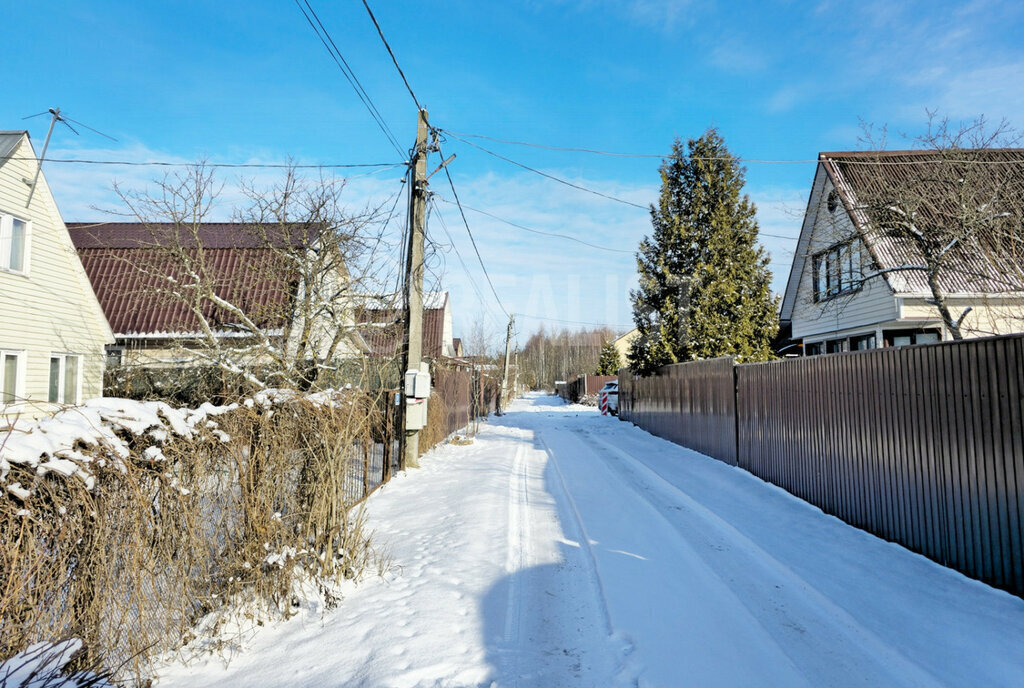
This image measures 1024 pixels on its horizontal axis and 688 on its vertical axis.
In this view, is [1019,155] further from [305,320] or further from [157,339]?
[157,339]

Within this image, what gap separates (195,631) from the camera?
359 centimetres

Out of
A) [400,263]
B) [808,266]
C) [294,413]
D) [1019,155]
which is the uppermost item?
[1019,155]

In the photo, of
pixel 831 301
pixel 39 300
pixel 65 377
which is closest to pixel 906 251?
pixel 831 301

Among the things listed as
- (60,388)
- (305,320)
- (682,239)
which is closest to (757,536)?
(305,320)

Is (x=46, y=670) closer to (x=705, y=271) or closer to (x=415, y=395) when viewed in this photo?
(x=415, y=395)

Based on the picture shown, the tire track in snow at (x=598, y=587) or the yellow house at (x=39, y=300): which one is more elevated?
the yellow house at (x=39, y=300)

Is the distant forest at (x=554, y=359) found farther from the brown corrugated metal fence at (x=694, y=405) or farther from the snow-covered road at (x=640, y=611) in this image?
the snow-covered road at (x=640, y=611)

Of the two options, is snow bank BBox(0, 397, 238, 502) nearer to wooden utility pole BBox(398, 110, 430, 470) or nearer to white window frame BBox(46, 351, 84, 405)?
wooden utility pole BBox(398, 110, 430, 470)

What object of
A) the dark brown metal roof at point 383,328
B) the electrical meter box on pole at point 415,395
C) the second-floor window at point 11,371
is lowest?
the electrical meter box on pole at point 415,395

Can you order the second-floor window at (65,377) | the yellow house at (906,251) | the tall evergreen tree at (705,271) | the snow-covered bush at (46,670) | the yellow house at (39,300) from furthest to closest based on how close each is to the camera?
the tall evergreen tree at (705,271) → the second-floor window at (65,377) → the yellow house at (39,300) → the yellow house at (906,251) → the snow-covered bush at (46,670)

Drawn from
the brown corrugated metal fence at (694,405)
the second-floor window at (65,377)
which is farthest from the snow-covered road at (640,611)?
the second-floor window at (65,377)

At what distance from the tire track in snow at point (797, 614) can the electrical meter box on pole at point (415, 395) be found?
4.39 metres

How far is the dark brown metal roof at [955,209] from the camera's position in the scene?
29.0ft

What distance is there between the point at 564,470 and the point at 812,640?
6.41 m
